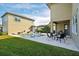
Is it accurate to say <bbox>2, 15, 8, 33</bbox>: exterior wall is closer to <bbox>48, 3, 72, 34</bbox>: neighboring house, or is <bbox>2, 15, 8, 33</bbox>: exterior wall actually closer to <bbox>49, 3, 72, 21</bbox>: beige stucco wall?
<bbox>48, 3, 72, 34</bbox>: neighboring house

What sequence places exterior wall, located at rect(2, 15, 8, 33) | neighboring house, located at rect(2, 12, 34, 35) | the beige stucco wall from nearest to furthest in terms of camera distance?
exterior wall, located at rect(2, 15, 8, 33) → neighboring house, located at rect(2, 12, 34, 35) → the beige stucco wall

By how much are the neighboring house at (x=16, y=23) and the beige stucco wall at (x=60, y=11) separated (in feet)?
17.6

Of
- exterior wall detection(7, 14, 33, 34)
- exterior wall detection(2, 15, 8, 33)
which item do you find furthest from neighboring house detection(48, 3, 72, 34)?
exterior wall detection(2, 15, 8, 33)

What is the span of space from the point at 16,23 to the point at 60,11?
6.81 metres

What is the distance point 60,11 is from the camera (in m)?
20.0

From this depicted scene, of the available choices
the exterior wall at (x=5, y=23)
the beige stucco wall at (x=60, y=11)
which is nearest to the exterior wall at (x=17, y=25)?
the exterior wall at (x=5, y=23)

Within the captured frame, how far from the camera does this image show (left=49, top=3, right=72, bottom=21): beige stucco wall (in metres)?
19.2

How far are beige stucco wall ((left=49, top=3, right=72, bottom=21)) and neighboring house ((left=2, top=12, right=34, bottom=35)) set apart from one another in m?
5.35

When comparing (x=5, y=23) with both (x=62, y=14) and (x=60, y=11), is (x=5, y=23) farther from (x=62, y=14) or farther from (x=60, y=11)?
(x=62, y=14)

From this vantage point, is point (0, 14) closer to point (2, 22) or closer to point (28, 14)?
point (2, 22)

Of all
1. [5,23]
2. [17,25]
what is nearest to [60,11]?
[17,25]

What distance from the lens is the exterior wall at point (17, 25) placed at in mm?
14234

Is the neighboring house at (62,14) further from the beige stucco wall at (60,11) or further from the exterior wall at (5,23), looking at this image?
the exterior wall at (5,23)

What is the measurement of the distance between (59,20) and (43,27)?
7362 mm
